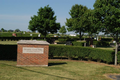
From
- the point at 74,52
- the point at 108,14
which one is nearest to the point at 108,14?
the point at 108,14

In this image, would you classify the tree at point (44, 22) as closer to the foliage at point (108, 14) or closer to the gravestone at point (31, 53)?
the foliage at point (108, 14)

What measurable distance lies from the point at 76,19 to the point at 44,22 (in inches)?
354

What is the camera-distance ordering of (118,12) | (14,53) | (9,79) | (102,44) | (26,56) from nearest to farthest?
(9,79)
(26,56)
(118,12)
(14,53)
(102,44)

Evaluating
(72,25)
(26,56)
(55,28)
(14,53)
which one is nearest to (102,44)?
(72,25)

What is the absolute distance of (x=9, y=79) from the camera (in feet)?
24.0

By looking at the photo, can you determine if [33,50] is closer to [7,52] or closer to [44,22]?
[7,52]

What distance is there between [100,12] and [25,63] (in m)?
7.82

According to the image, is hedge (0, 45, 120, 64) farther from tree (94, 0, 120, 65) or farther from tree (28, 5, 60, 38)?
tree (28, 5, 60, 38)

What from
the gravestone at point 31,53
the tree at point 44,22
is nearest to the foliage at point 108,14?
the gravestone at point 31,53

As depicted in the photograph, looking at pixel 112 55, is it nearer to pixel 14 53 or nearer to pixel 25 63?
pixel 25 63

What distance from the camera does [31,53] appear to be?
10.4 meters

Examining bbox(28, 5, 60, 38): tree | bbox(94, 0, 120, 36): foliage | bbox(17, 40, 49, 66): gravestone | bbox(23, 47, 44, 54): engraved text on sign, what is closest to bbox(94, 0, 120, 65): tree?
bbox(94, 0, 120, 36): foliage

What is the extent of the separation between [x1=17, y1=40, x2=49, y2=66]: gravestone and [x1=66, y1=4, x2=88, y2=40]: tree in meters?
27.9

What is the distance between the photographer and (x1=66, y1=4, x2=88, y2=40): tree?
38094mm
